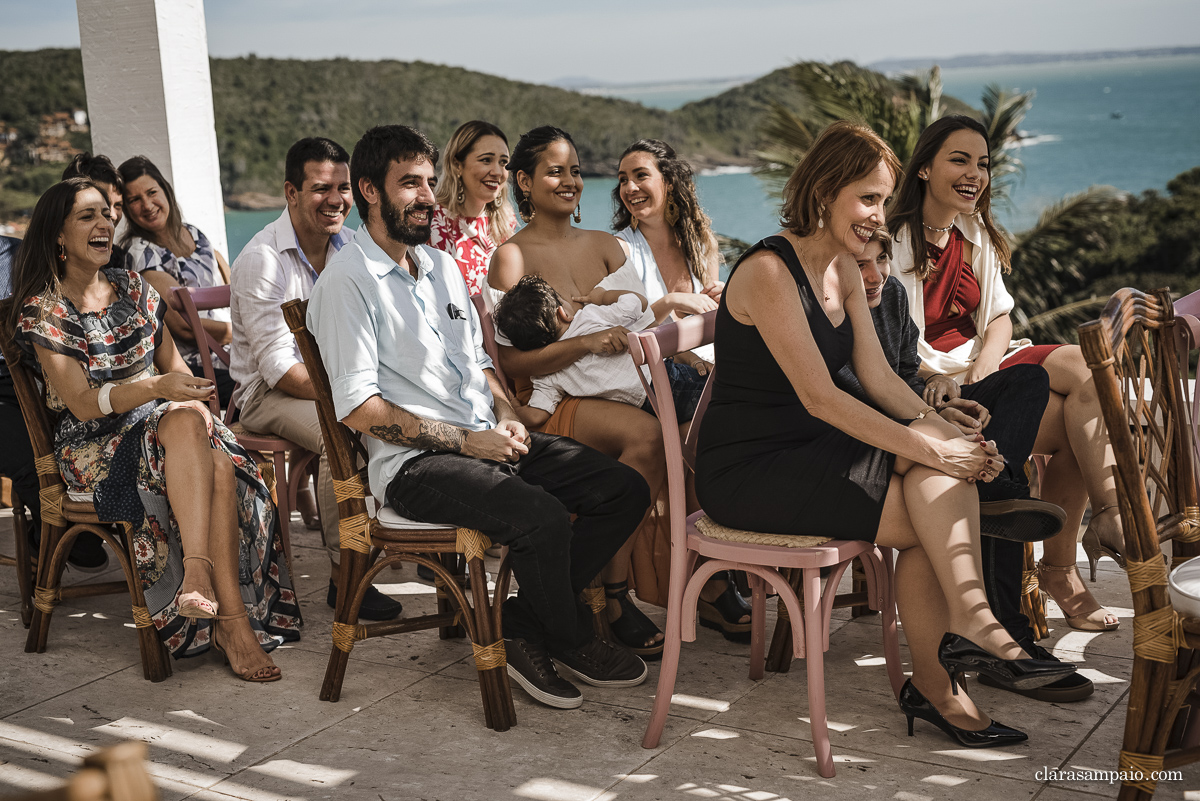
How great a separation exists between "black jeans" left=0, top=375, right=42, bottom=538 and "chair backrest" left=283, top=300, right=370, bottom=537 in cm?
110

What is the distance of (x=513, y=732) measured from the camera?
7.87 feet

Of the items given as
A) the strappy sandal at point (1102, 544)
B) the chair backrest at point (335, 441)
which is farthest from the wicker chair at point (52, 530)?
the strappy sandal at point (1102, 544)

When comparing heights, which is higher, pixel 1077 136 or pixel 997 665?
pixel 1077 136

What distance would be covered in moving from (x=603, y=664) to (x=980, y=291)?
1.60 metres

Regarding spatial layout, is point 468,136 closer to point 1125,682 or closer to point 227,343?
point 227,343

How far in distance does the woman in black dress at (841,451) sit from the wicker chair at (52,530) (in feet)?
Result: 5.17

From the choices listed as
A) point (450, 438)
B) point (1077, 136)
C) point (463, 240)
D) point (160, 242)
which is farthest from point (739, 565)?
point (1077, 136)

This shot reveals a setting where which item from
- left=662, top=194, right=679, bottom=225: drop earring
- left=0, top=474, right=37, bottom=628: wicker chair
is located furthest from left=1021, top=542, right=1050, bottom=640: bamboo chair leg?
left=0, top=474, right=37, bottom=628: wicker chair

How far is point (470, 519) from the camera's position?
2385mm

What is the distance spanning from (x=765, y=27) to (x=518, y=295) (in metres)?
58.7

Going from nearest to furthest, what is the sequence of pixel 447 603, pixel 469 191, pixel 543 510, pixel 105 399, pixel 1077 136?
pixel 543 510 → pixel 105 399 → pixel 447 603 → pixel 469 191 → pixel 1077 136

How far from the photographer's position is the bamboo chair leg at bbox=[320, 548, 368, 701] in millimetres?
2568

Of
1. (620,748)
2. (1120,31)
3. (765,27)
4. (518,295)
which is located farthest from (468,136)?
(1120,31)

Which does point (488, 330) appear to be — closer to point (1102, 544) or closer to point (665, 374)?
point (665, 374)
